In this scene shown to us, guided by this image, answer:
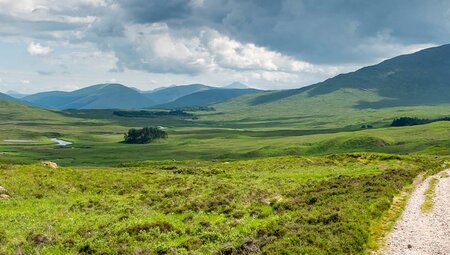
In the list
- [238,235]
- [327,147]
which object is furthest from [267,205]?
[327,147]

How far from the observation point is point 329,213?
31266mm

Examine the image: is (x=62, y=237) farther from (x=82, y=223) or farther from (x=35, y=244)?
(x=82, y=223)

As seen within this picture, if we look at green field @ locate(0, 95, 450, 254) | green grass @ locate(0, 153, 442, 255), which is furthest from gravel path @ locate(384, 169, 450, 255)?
green grass @ locate(0, 153, 442, 255)

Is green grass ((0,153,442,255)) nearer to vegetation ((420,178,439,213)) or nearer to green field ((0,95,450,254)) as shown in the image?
green field ((0,95,450,254))

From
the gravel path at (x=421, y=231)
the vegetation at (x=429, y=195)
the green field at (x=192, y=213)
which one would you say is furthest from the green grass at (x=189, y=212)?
the vegetation at (x=429, y=195)

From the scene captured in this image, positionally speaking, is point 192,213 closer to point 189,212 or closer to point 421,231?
point 189,212

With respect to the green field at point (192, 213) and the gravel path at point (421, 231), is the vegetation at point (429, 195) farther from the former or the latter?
the green field at point (192, 213)

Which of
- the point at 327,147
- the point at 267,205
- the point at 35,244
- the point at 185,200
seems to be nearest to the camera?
the point at 35,244

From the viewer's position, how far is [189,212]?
119 ft

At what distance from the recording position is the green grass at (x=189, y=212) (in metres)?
26.0

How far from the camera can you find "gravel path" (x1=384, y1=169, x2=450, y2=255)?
953 inches

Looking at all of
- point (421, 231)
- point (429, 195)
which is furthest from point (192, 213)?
point (429, 195)

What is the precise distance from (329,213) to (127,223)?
1467 centimetres

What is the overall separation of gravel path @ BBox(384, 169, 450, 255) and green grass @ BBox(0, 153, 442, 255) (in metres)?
1.75
